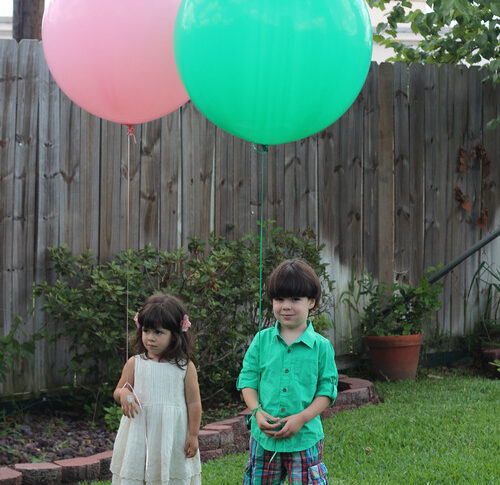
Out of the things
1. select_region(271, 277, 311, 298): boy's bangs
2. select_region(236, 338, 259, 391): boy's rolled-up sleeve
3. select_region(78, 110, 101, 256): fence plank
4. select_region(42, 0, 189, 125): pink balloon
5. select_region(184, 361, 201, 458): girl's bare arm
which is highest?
select_region(42, 0, 189, 125): pink balloon

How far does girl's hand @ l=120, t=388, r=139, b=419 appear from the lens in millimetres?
3146

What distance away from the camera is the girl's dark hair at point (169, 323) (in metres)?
3.21

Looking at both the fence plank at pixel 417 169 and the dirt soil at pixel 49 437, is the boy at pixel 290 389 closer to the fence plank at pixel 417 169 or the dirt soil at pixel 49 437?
the dirt soil at pixel 49 437

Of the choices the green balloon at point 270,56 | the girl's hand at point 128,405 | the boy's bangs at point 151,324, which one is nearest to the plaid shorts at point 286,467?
the girl's hand at point 128,405

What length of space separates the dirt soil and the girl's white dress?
101 centimetres

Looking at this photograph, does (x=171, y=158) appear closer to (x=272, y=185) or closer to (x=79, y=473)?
(x=272, y=185)

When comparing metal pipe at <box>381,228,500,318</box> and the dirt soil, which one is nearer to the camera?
the dirt soil

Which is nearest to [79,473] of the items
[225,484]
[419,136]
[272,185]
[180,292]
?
[225,484]

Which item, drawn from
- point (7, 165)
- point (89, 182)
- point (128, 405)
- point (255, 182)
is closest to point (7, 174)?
point (7, 165)

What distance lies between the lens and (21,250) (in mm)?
4812

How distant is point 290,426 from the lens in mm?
2844

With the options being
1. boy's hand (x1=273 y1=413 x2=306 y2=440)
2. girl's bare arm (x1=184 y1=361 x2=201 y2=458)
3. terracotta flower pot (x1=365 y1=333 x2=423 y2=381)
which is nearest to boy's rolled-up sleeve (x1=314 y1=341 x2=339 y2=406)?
boy's hand (x1=273 y1=413 x2=306 y2=440)

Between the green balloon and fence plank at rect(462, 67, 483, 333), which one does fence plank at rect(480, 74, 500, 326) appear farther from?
the green balloon

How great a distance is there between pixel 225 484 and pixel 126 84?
1.90 meters
